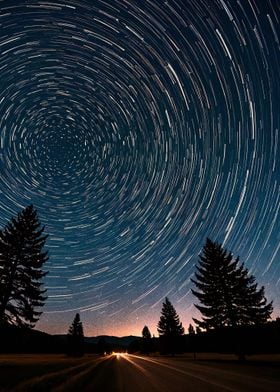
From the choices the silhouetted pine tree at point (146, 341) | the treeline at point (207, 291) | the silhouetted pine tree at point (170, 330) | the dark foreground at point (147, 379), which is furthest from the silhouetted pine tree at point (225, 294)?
the silhouetted pine tree at point (146, 341)

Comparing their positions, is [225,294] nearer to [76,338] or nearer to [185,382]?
[185,382]

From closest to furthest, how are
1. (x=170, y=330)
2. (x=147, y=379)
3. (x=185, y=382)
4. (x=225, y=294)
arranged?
1. (x=185, y=382)
2. (x=147, y=379)
3. (x=225, y=294)
4. (x=170, y=330)

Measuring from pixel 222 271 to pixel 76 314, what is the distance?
190 ft

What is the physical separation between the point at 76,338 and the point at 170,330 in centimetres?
2627

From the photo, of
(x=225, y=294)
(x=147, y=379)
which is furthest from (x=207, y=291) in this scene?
(x=147, y=379)

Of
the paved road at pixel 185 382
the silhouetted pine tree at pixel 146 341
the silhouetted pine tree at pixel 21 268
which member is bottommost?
the silhouetted pine tree at pixel 146 341

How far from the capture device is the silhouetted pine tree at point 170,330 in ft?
178

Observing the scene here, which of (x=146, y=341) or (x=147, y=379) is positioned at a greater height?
(x=147, y=379)

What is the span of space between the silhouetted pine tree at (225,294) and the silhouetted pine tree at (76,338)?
48.6m

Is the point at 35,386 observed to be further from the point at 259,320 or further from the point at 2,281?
the point at 259,320

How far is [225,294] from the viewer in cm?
2481

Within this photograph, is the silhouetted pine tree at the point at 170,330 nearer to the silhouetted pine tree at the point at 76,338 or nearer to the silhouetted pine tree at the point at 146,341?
the silhouetted pine tree at the point at 76,338

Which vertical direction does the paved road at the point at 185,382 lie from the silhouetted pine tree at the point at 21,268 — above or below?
below

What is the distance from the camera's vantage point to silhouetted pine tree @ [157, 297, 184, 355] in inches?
2138
